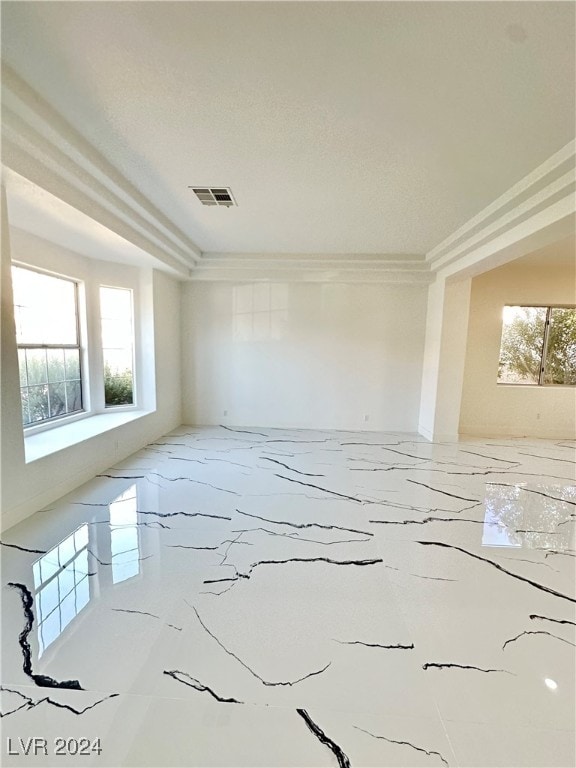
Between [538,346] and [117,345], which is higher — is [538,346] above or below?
above

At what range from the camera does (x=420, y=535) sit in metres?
2.52

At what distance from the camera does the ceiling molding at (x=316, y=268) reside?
5.14 metres

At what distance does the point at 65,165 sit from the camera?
2.35 meters

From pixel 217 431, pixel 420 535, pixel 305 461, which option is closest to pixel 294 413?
pixel 217 431

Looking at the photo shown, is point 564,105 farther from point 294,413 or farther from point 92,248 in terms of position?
point 294,413

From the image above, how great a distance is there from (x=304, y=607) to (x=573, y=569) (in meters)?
1.87

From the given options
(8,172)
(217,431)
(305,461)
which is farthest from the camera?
(217,431)

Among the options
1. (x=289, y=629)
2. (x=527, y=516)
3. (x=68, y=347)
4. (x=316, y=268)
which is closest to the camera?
(x=289, y=629)

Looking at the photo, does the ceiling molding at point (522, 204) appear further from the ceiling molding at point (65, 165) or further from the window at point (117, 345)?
the window at point (117, 345)

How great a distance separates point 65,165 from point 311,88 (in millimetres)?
1827

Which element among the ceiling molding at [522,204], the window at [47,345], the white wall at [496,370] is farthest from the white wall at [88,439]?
the white wall at [496,370]

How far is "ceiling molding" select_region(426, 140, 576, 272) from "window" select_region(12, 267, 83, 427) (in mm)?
4704

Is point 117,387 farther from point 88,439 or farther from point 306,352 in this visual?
point 306,352

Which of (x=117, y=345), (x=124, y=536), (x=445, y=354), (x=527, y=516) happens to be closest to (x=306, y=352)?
(x=445, y=354)
